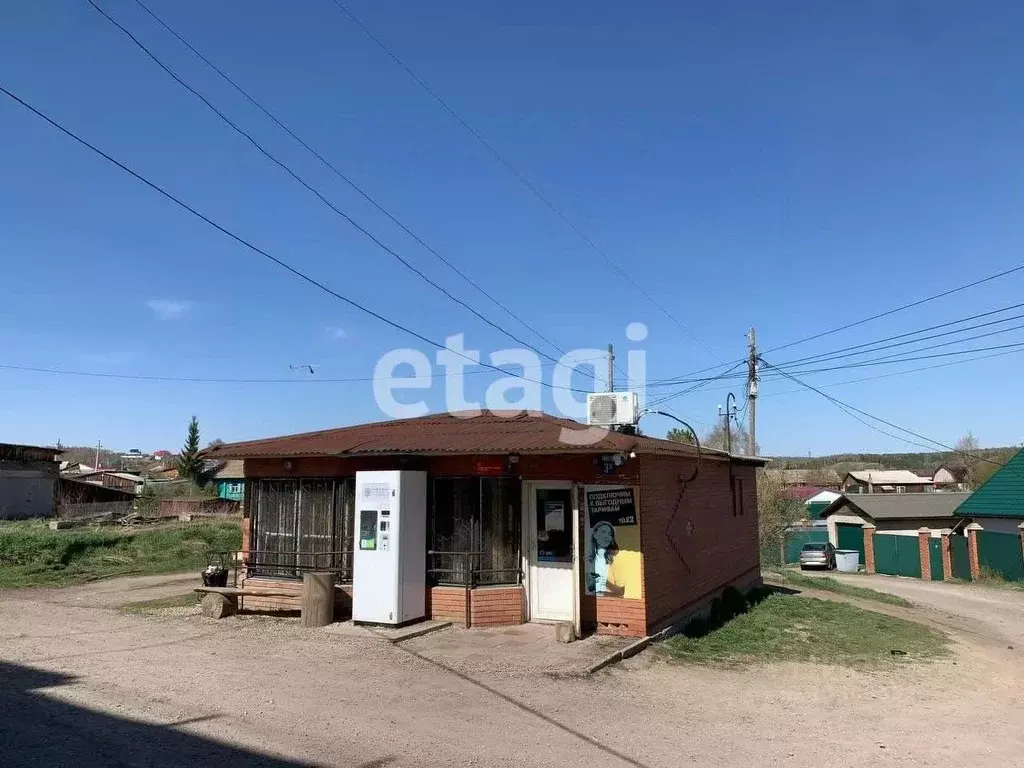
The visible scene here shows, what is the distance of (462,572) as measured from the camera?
11.8m

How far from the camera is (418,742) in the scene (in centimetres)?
645

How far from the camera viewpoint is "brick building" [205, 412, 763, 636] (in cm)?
1120

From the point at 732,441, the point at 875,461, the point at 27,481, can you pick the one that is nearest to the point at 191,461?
the point at 27,481

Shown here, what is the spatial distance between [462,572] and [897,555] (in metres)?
28.3

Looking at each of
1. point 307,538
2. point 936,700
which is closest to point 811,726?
point 936,700

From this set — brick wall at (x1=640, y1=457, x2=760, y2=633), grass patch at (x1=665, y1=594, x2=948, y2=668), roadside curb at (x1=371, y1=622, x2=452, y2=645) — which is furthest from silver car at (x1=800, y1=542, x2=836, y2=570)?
roadside curb at (x1=371, y1=622, x2=452, y2=645)

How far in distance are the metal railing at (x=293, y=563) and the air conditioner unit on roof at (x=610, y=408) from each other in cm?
486

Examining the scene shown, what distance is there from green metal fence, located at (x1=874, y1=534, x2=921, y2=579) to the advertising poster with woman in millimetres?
26259

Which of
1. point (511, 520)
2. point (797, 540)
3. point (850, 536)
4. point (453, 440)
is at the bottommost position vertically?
point (797, 540)

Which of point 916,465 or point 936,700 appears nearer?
point 936,700

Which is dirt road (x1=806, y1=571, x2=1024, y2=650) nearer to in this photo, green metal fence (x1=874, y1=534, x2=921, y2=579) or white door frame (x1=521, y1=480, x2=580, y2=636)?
green metal fence (x1=874, y1=534, x2=921, y2=579)

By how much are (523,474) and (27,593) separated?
1223 centimetres

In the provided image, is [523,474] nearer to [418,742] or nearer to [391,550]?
[391,550]

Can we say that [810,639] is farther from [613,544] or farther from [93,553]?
[93,553]
